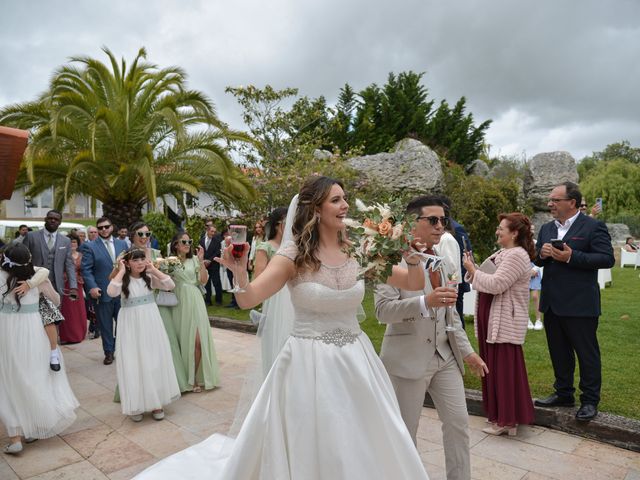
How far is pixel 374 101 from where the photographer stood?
31891mm

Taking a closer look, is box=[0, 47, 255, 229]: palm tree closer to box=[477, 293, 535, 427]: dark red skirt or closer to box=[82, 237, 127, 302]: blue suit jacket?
box=[82, 237, 127, 302]: blue suit jacket

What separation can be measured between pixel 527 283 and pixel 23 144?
446 cm

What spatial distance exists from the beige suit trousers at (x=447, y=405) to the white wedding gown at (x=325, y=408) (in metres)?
0.38

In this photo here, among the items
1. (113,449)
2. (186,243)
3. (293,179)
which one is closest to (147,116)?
(293,179)

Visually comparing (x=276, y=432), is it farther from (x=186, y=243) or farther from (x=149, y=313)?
(x=186, y=243)

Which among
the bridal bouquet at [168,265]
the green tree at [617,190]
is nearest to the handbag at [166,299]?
the bridal bouquet at [168,265]

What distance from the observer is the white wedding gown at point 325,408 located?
2.71m

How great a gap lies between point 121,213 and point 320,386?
12.9m

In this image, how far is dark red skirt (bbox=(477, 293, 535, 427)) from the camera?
4.70 meters

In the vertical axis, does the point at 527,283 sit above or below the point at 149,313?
above

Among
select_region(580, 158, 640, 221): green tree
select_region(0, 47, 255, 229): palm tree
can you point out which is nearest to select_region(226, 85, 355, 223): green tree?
select_region(0, 47, 255, 229): palm tree

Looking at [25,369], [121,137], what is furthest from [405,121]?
[25,369]

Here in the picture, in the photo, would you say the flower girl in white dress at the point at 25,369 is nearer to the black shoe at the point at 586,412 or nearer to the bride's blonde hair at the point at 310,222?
the bride's blonde hair at the point at 310,222

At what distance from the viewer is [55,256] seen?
A: 28.6ft
